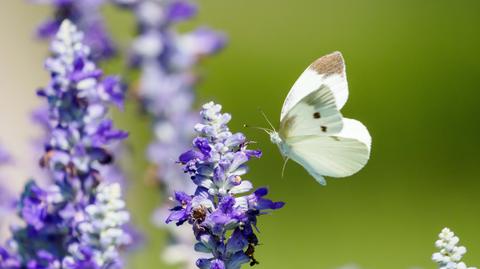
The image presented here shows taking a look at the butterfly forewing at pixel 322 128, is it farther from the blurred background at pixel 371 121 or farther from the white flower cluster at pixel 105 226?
the blurred background at pixel 371 121

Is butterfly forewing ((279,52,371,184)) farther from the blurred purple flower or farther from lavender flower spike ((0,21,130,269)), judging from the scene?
the blurred purple flower

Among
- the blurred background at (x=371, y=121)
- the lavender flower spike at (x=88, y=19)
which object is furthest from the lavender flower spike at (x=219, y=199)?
the blurred background at (x=371, y=121)

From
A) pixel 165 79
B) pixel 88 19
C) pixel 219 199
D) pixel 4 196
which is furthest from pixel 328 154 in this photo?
pixel 165 79

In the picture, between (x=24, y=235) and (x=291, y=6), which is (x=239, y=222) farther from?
(x=291, y=6)

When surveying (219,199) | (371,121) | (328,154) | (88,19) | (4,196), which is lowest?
(219,199)

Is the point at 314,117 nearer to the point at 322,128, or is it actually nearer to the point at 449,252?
the point at 322,128

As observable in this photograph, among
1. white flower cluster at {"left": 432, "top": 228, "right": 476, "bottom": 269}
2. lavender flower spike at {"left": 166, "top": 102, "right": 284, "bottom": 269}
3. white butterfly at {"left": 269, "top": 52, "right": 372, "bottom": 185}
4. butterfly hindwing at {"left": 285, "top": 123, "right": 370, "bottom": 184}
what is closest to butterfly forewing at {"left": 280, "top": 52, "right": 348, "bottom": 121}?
white butterfly at {"left": 269, "top": 52, "right": 372, "bottom": 185}
